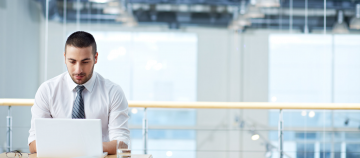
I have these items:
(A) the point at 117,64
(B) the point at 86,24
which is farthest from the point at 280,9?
(B) the point at 86,24

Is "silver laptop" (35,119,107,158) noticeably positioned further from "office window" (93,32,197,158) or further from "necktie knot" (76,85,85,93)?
"office window" (93,32,197,158)

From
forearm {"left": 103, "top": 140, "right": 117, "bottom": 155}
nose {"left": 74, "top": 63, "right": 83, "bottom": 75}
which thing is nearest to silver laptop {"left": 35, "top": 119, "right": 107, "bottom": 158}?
forearm {"left": 103, "top": 140, "right": 117, "bottom": 155}

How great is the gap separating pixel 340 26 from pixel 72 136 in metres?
5.50

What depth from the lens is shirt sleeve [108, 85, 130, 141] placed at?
147 centimetres

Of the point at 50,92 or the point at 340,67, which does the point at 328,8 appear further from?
the point at 50,92

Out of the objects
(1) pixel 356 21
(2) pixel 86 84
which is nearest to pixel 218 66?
(1) pixel 356 21

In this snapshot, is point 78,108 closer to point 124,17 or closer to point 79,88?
point 79,88

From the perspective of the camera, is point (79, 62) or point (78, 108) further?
point (78, 108)

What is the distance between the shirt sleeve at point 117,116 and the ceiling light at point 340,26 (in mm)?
5002

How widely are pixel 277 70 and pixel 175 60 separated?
179 centimetres

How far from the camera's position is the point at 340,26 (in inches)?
219

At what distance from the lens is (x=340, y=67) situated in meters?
5.50

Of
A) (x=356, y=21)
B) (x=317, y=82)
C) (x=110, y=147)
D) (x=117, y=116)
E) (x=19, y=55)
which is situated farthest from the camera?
(x=317, y=82)

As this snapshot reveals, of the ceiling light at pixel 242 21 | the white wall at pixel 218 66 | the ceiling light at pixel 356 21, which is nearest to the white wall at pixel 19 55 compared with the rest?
the white wall at pixel 218 66
